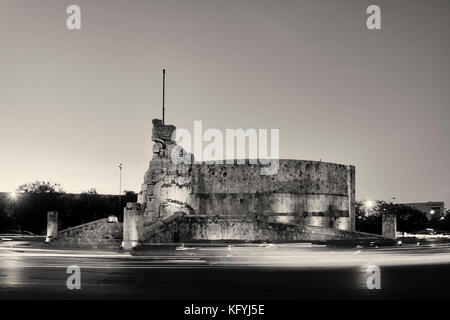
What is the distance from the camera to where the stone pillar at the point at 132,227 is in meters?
27.1

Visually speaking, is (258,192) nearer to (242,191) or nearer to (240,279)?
(242,191)

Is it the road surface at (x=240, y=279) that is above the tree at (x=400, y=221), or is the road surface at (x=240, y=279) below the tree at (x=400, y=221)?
above

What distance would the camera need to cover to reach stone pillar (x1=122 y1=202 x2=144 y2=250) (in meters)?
27.1

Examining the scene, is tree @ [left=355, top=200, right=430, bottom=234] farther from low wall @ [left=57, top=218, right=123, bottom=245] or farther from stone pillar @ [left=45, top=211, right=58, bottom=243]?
stone pillar @ [left=45, top=211, right=58, bottom=243]

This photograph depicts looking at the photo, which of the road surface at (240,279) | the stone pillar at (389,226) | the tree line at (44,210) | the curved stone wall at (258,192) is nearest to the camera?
the road surface at (240,279)

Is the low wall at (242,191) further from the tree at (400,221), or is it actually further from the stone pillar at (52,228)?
the tree at (400,221)

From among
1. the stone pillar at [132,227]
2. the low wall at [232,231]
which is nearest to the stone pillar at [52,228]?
the low wall at [232,231]

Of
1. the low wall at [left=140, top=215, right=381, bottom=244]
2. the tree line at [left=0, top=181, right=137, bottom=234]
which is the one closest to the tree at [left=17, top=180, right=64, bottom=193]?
the tree line at [left=0, top=181, right=137, bottom=234]

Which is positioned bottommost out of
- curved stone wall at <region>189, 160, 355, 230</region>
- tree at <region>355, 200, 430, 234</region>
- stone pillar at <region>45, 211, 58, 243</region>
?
tree at <region>355, 200, 430, 234</region>

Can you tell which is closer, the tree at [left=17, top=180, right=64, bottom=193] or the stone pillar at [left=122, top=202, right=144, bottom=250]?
A: the stone pillar at [left=122, top=202, right=144, bottom=250]

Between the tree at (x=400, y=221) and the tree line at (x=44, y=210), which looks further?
the tree line at (x=44, y=210)

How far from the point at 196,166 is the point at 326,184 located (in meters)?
9.36

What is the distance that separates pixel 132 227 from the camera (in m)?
27.6
